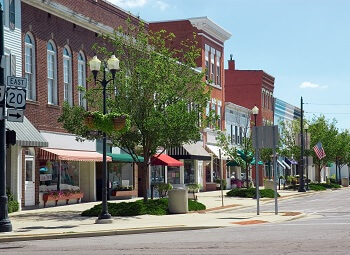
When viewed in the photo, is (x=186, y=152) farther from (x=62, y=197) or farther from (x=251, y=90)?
(x=251, y=90)

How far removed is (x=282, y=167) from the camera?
258ft

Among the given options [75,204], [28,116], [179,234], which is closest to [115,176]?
[75,204]

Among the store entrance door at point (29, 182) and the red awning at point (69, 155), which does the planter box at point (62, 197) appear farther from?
the red awning at point (69, 155)

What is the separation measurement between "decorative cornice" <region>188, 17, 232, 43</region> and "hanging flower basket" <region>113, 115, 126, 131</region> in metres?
30.8

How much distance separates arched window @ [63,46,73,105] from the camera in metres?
34.4

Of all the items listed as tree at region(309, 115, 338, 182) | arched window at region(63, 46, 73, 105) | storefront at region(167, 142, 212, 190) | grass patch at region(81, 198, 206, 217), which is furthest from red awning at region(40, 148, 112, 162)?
tree at region(309, 115, 338, 182)

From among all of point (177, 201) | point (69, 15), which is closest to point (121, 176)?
point (69, 15)

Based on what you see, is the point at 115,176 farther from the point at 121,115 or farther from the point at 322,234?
the point at 322,234

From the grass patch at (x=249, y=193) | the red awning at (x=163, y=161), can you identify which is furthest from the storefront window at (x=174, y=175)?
the grass patch at (x=249, y=193)

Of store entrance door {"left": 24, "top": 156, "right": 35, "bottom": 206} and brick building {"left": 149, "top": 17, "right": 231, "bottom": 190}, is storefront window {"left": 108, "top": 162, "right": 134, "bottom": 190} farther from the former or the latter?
brick building {"left": 149, "top": 17, "right": 231, "bottom": 190}

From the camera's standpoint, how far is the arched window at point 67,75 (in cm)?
3444

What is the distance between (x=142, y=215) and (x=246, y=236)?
30.6ft

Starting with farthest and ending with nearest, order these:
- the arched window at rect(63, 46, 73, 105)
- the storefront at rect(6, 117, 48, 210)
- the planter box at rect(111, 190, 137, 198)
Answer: the planter box at rect(111, 190, 137, 198) < the arched window at rect(63, 46, 73, 105) < the storefront at rect(6, 117, 48, 210)

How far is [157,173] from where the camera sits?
45500mm
